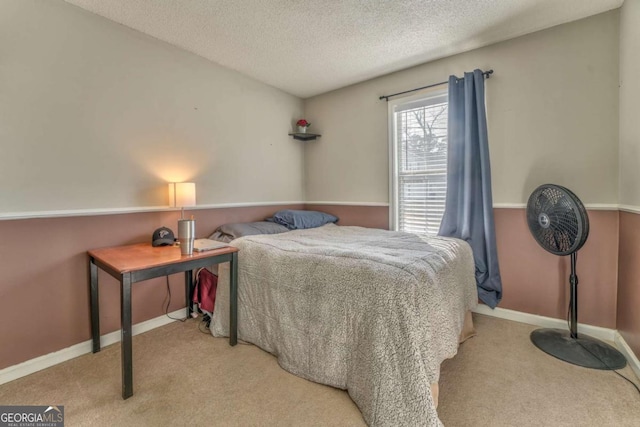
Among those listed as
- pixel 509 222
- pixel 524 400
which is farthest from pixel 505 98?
pixel 524 400

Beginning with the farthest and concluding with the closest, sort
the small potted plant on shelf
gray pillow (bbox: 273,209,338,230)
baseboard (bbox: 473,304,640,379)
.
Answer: the small potted plant on shelf
gray pillow (bbox: 273,209,338,230)
baseboard (bbox: 473,304,640,379)

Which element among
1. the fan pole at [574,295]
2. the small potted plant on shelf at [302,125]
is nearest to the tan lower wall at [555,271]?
the fan pole at [574,295]

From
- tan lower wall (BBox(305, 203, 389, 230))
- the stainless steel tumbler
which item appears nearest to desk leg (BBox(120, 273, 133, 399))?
the stainless steel tumbler

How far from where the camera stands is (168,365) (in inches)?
69.9

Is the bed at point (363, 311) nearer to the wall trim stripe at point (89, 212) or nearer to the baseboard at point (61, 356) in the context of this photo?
the baseboard at point (61, 356)

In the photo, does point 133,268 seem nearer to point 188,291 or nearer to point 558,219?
point 188,291

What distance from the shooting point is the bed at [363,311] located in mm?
1236

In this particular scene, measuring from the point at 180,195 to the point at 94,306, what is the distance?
937 millimetres

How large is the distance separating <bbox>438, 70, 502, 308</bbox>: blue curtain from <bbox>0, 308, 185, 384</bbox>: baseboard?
2.62m

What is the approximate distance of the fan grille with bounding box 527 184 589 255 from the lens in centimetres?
174

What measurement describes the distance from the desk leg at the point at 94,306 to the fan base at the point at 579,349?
3.01 m

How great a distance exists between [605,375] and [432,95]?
2.40 m

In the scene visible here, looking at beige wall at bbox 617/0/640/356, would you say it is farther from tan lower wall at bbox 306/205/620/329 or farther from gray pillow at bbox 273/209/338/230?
gray pillow at bbox 273/209/338/230

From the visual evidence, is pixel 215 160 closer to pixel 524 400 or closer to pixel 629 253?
pixel 524 400
